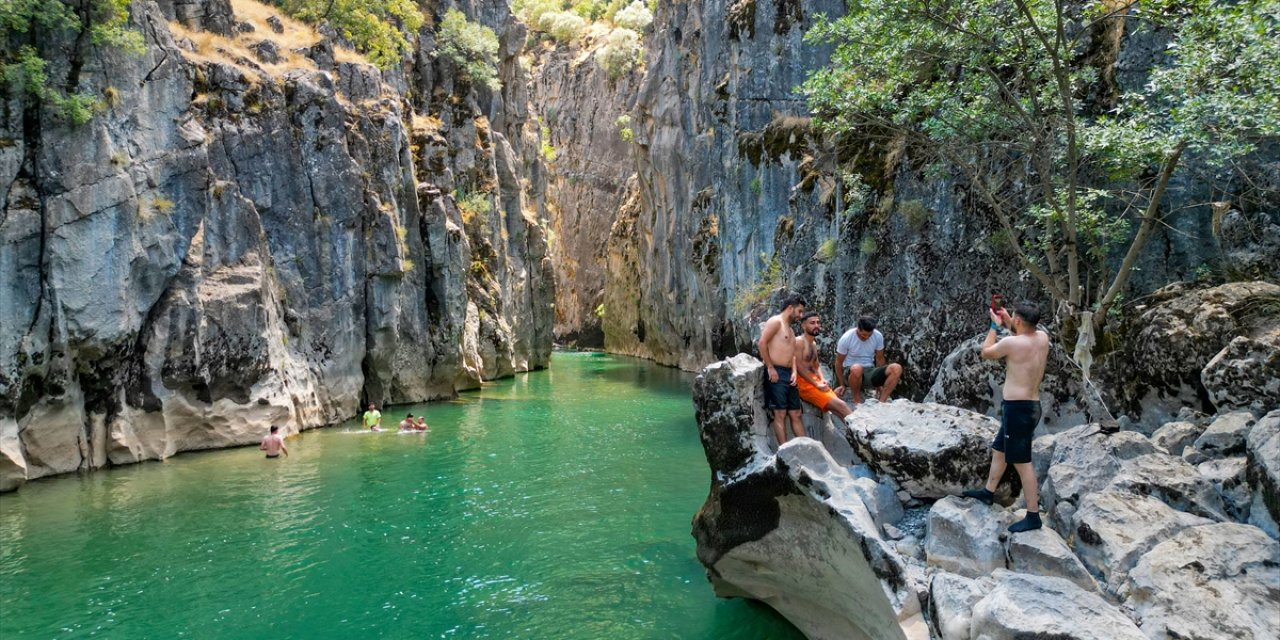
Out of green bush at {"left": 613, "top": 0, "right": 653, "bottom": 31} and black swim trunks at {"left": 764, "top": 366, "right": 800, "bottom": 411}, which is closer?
black swim trunks at {"left": 764, "top": 366, "right": 800, "bottom": 411}

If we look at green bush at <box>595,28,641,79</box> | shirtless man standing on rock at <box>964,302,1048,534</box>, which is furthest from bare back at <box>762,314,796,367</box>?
green bush at <box>595,28,641,79</box>

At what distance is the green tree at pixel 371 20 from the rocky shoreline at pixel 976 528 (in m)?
21.9

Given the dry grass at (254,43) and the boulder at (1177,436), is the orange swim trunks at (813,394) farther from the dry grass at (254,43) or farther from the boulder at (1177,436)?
the dry grass at (254,43)

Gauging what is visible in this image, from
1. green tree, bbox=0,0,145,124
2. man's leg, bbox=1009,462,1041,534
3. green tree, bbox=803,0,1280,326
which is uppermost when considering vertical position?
green tree, bbox=0,0,145,124

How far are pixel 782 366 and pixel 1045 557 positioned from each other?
10.4ft

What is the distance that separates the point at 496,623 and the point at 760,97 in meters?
22.8

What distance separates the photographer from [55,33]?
14609 mm

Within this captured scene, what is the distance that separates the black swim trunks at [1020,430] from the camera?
5.62m

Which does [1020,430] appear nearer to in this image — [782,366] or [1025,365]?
[1025,365]

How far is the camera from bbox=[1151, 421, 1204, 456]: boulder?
631cm

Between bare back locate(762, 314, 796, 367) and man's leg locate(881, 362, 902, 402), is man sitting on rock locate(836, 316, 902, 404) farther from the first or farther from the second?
bare back locate(762, 314, 796, 367)

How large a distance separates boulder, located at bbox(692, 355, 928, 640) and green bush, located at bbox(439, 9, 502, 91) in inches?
1005

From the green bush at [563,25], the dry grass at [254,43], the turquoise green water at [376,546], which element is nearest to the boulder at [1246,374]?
the turquoise green water at [376,546]

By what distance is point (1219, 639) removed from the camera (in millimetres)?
4109
